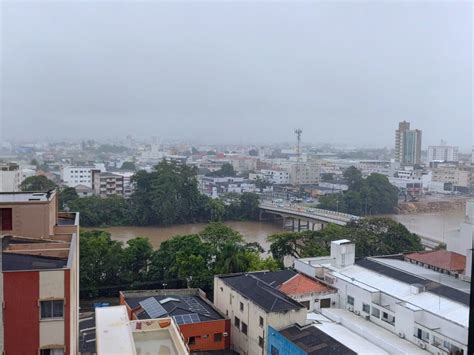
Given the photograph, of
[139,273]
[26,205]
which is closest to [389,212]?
[139,273]

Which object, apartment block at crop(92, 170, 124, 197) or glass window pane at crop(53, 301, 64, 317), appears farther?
apartment block at crop(92, 170, 124, 197)

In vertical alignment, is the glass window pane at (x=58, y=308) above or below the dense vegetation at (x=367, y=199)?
above

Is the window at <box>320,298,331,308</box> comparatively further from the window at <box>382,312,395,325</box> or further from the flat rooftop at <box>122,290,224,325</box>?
the flat rooftop at <box>122,290,224,325</box>

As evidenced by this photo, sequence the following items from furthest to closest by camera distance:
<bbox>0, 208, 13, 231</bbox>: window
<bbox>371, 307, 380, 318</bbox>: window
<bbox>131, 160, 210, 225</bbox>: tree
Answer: <bbox>131, 160, 210, 225</bbox>: tree → <bbox>371, 307, 380, 318</bbox>: window → <bbox>0, 208, 13, 231</bbox>: window

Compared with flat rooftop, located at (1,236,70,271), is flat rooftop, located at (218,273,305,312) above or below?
below

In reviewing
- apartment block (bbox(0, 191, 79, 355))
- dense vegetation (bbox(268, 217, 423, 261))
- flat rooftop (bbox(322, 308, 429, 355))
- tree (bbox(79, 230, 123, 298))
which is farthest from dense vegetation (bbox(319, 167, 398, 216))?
apartment block (bbox(0, 191, 79, 355))

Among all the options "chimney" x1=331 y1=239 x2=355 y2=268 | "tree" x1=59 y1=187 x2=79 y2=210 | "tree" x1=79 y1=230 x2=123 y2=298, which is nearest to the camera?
"chimney" x1=331 y1=239 x2=355 y2=268

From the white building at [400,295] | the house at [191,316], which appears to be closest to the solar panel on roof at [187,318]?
the house at [191,316]

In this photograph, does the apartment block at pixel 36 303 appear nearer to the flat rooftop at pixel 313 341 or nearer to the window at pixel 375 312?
the flat rooftop at pixel 313 341
